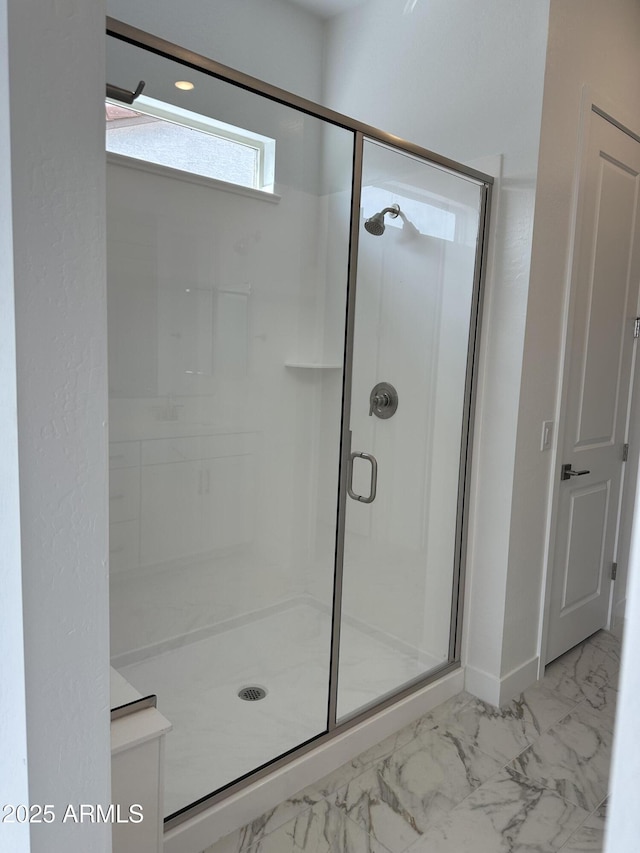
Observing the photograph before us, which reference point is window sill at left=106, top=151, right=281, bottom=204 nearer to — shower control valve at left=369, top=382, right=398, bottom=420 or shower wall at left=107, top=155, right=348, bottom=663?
shower wall at left=107, top=155, right=348, bottom=663

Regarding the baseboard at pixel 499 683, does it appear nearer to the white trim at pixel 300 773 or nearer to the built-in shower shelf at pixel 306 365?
the white trim at pixel 300 773

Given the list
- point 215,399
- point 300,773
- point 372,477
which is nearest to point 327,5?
point 215,399

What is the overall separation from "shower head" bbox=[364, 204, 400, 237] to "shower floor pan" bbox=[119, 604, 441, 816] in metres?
1.45

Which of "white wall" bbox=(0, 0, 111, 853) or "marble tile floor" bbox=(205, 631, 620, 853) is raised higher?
"white wall" bbox=(0, 0, 111, 853)

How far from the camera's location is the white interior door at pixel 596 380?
8.19 feet

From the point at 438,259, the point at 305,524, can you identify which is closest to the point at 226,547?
the point at 305,524

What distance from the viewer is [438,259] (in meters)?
2.38

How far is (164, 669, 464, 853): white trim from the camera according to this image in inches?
65.0

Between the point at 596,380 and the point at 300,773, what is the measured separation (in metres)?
1.97

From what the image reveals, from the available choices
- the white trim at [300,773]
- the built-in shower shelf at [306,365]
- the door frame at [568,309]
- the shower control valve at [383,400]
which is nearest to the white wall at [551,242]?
the door frame at [568,309]

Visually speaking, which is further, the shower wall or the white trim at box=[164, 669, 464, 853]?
the shower wall

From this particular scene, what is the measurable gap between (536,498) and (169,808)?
1661mm

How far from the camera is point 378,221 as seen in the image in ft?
7.33

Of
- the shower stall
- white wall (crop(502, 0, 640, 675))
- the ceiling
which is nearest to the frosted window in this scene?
the shower stall
